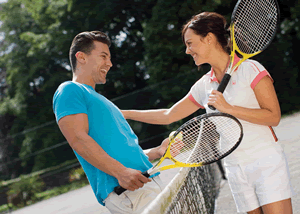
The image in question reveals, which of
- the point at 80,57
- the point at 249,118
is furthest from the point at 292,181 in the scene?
the point at 80,57

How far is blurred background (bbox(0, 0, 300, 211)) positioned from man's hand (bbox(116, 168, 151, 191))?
10279 mm

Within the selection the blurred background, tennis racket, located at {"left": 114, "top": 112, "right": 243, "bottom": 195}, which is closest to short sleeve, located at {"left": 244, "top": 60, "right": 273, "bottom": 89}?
tennis racket, located at {"left": 114, "top": 112, "right": 243, "bottom": 195}

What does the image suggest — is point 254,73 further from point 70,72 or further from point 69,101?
point 70,72

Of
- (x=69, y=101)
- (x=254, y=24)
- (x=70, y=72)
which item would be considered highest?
(x=254, y=24)

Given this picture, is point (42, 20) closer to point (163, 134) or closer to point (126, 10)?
point (126, 10)

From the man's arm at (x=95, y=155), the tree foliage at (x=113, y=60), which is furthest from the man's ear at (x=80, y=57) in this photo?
the tree foliage at (x=113, y=60)

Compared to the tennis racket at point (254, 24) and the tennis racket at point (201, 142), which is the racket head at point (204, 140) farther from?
the tennis racket at point (254, 24)

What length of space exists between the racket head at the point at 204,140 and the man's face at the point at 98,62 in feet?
1.91

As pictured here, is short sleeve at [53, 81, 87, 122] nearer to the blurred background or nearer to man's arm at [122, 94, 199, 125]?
man's arm at [122, 94, 199, 125]

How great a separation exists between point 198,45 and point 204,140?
1.99ft

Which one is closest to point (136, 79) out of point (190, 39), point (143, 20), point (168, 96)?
point (143, 20)

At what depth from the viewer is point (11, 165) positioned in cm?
1326

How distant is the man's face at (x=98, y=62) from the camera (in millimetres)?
2113

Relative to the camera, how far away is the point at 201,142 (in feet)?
7.35
